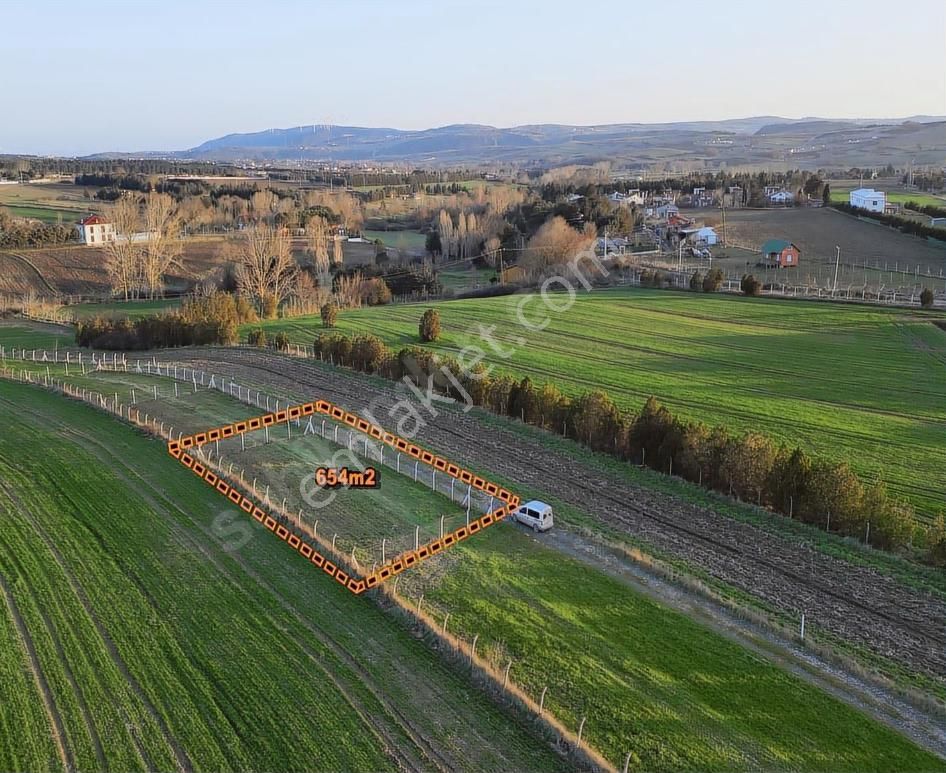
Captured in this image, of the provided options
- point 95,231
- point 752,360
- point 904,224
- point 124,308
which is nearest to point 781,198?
point 904,224

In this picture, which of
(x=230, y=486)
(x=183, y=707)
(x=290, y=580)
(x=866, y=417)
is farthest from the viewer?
(x=866, y=417)

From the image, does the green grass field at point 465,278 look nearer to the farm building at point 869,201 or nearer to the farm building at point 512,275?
the farm building at point 512,275

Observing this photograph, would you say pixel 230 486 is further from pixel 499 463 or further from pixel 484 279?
pixel 484 279

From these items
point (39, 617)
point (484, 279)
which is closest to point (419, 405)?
point (39, 617)

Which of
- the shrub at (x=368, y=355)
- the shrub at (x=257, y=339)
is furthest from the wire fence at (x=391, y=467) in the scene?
the shrub at (x=257, y=339)

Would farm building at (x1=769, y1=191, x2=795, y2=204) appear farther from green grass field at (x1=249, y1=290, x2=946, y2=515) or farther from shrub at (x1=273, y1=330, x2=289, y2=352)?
shrub at (x1=273, y1=330, x2=289, y2=352)

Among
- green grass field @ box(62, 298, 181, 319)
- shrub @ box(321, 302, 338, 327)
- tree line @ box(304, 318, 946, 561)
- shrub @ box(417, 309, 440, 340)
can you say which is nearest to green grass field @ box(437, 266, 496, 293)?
shrub @ box(321, 302, 338, 327)

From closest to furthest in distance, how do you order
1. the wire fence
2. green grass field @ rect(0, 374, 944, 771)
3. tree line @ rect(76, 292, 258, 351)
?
1. green grass field @ rect(0, 374, 944, 771)
2. the wire fence
3. tree line @ rect(76, 292, 258, 351)
